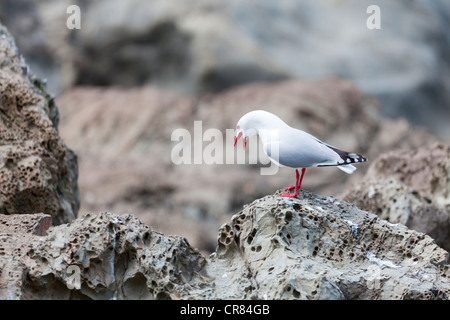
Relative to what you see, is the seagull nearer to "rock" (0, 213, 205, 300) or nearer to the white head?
the white head

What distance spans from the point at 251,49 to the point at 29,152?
13355 mm

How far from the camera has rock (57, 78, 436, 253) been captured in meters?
15.4

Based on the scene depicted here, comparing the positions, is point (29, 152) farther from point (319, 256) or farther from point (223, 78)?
point (223, 78)

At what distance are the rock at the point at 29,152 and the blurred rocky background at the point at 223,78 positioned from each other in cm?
859

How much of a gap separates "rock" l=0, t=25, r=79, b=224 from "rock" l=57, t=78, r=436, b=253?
7205 millimetres

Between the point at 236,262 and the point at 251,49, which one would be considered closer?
the point at 236,262

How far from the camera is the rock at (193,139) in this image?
1543 cm

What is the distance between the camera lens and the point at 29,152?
615 centimetres
